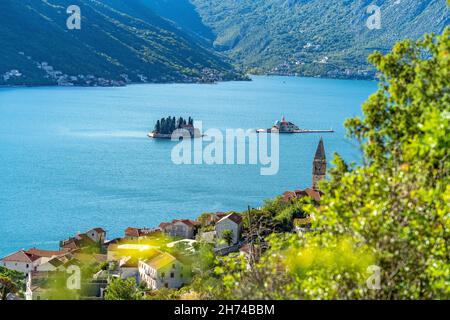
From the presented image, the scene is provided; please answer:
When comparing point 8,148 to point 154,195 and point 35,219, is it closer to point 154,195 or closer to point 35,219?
point 154,195

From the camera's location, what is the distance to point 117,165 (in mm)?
60500

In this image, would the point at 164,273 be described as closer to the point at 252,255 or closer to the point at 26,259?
the point at 26,259

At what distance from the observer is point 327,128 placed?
88.7 metres

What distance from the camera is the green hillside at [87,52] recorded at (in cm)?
14038

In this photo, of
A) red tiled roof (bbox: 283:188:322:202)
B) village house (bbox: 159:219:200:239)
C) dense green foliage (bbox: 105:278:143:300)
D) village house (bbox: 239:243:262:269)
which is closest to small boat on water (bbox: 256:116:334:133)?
red tiled roof (bbox: 283:188:322:202)

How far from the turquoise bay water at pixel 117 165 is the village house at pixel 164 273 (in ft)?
22.9

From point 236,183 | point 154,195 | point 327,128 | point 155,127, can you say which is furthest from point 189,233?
point 327,128

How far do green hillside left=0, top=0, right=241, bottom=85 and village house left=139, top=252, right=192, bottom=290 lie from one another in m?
113

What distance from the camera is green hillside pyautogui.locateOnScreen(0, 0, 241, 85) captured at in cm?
14038

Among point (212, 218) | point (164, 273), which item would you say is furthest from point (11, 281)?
point (212, 218)

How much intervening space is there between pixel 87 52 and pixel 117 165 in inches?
3821

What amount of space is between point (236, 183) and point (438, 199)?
1839 inches

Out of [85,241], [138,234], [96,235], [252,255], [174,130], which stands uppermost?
[174,130]

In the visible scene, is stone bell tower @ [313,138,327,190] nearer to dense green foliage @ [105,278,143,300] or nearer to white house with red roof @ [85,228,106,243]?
white house with red roof @ [85,228,106,243]
